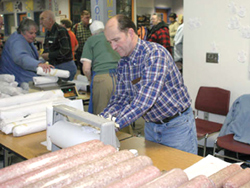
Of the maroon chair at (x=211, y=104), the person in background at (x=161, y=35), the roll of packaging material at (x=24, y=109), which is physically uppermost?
the person in background at (x=161, y=35)

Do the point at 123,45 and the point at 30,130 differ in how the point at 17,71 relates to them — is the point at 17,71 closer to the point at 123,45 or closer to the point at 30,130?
the point at 30,130

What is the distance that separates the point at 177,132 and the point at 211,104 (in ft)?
6.36

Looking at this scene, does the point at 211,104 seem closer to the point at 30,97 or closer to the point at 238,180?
the point at 30,97

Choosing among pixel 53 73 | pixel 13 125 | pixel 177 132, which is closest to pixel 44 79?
pixel 53 73

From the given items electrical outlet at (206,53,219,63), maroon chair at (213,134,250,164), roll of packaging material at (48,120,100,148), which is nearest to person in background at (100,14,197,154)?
roll of packaging material at (48,120,100,148)

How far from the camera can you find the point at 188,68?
4.42m

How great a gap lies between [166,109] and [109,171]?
4.04 ft

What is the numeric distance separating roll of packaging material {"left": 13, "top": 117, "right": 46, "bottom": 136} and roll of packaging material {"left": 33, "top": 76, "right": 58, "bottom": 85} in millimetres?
864

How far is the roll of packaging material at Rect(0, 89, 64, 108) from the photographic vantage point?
2.59 meters

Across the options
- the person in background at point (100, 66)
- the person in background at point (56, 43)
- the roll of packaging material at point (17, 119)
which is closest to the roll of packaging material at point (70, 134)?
the roll of packaging material at point (17, 119)

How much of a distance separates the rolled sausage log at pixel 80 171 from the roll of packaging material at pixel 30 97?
5.98 feet

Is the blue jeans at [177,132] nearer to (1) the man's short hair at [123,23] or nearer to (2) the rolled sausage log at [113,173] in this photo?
(1) the man's short hair at [123,23]

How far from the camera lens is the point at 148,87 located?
1855 millimetres

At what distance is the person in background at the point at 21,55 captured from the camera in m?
3.32
